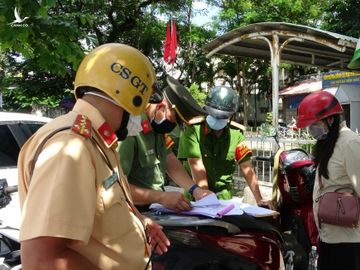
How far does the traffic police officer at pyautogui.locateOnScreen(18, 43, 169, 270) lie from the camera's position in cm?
114

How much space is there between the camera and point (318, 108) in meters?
2.79

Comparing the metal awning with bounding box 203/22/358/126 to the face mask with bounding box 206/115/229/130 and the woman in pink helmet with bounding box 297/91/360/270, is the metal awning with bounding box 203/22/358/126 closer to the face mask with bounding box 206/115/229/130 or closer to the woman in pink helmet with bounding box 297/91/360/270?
the face mask with bounding box 206/115/229/130

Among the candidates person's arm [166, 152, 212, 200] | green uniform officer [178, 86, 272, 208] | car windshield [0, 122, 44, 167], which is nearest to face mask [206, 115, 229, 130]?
green uniform officer [178, 86, 272, 208]

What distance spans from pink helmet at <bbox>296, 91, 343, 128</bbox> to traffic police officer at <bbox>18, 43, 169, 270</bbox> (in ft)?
5.16

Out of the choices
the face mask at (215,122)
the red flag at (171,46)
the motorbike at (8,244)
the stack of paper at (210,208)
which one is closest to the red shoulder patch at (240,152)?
the face mask at (215,122)

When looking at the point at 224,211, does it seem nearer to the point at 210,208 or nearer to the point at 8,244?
the point at 210,208

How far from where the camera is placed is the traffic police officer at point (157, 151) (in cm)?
229

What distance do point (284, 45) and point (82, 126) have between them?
259 inches

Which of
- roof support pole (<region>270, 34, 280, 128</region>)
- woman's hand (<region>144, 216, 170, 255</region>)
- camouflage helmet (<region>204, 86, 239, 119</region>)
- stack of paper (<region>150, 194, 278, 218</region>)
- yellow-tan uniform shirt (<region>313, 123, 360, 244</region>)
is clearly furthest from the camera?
roof support pole (<region>270, 34, 280, 128</region>)

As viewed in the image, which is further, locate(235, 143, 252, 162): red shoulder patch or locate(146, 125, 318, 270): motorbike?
locate(235, 143, 252, 162): red shoulder patch

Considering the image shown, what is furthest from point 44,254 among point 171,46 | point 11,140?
point 171,46

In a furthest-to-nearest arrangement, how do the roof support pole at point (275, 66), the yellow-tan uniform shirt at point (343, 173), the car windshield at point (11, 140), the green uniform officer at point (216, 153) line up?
the roof support pole at point (275, 66) < the car windshield at point (11, 140) < the green uniform officer at point (216, 153) < the yellow-tan uniform shirt at point (343, 173)

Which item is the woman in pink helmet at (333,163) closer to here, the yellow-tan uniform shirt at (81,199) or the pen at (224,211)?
the pen at (224,211)

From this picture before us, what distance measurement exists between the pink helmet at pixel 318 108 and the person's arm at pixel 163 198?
1043mm
